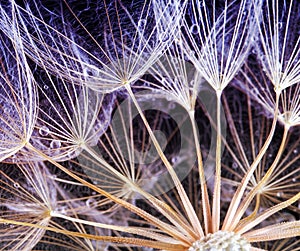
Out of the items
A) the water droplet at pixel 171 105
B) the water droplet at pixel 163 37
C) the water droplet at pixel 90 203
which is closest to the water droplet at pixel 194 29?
the water droplet at pixel 163 37

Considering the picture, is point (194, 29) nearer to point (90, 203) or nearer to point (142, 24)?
point (142, 24)

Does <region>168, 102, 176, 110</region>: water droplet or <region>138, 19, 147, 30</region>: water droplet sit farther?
<region>168, 102, 176, 110</region>: water droplet

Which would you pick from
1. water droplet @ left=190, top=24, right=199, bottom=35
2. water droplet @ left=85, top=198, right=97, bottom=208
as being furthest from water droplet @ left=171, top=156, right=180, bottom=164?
water droplet @ left=190, top=24, right=199, bottom=35

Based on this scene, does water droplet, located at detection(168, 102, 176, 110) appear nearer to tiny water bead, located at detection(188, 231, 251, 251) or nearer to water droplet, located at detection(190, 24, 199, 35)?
water droplet, located at detection(190, 24, 199, 35)

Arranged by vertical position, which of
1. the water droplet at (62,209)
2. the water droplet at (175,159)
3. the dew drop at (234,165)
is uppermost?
the dew drop at (234,165)

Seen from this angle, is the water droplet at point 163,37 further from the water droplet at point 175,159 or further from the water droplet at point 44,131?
the water droplet at point 175,159

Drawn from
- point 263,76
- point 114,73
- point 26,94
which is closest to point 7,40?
point 26,94

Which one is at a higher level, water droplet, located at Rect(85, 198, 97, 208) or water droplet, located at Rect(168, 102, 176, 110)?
water droplet, located at Rect(168, 102, 176, 110)

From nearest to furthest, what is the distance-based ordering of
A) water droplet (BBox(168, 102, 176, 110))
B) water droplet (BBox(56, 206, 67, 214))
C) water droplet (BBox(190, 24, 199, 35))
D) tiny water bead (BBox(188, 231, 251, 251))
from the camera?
tiny water bead (BBox(188, 231, 251, 251))
water droplet (BBox(190, 24, 199, 35))
water droplet (BBox(56, 206, 67, 214))
water droplet (BBox(168, 102, 176, 110))

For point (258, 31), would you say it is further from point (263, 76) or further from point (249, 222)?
point (249, 222)
